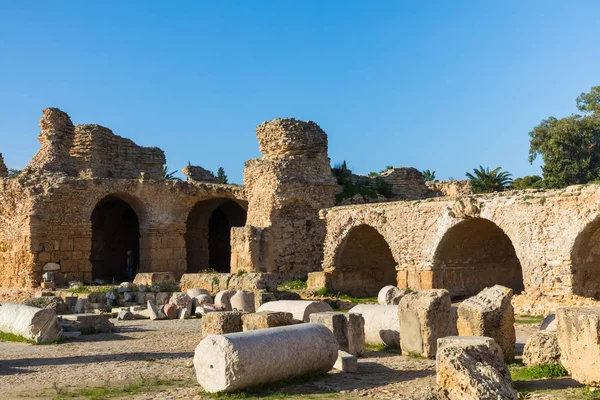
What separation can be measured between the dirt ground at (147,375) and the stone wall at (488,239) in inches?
128

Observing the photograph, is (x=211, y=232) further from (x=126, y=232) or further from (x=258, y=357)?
(x=258, y=357)

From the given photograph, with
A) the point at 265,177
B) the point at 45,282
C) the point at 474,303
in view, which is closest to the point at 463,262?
the point at 265,177

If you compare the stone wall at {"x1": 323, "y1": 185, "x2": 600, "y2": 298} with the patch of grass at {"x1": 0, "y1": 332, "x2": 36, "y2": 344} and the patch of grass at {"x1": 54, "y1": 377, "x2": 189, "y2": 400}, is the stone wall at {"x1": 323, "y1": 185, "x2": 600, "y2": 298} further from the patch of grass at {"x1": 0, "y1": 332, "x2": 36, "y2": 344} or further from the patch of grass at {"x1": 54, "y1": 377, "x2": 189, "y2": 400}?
the patch of grass at {"x1": 0, "y1": 332, "x2": 36, "y2": 344}

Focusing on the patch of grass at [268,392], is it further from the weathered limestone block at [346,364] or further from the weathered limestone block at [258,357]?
the weathered limestone block at [346,364]

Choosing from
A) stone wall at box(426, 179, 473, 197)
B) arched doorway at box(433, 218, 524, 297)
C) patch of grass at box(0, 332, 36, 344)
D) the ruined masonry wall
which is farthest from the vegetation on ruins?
patch of grass at box(0, 332, 36, 344)

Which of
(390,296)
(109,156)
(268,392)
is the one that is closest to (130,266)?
(109,156)

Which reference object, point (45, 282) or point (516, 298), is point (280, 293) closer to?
point (516, 298)

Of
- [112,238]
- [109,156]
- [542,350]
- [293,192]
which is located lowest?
[542,350]

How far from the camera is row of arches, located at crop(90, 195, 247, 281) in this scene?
26.6 m

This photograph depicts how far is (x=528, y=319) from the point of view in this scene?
13047 millimetres

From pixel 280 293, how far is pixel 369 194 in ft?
27.1

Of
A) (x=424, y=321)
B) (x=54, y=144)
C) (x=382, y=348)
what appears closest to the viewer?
(x=424, y=321)

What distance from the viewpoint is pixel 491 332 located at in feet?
25.5

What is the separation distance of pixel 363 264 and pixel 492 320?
1221 centimetres
